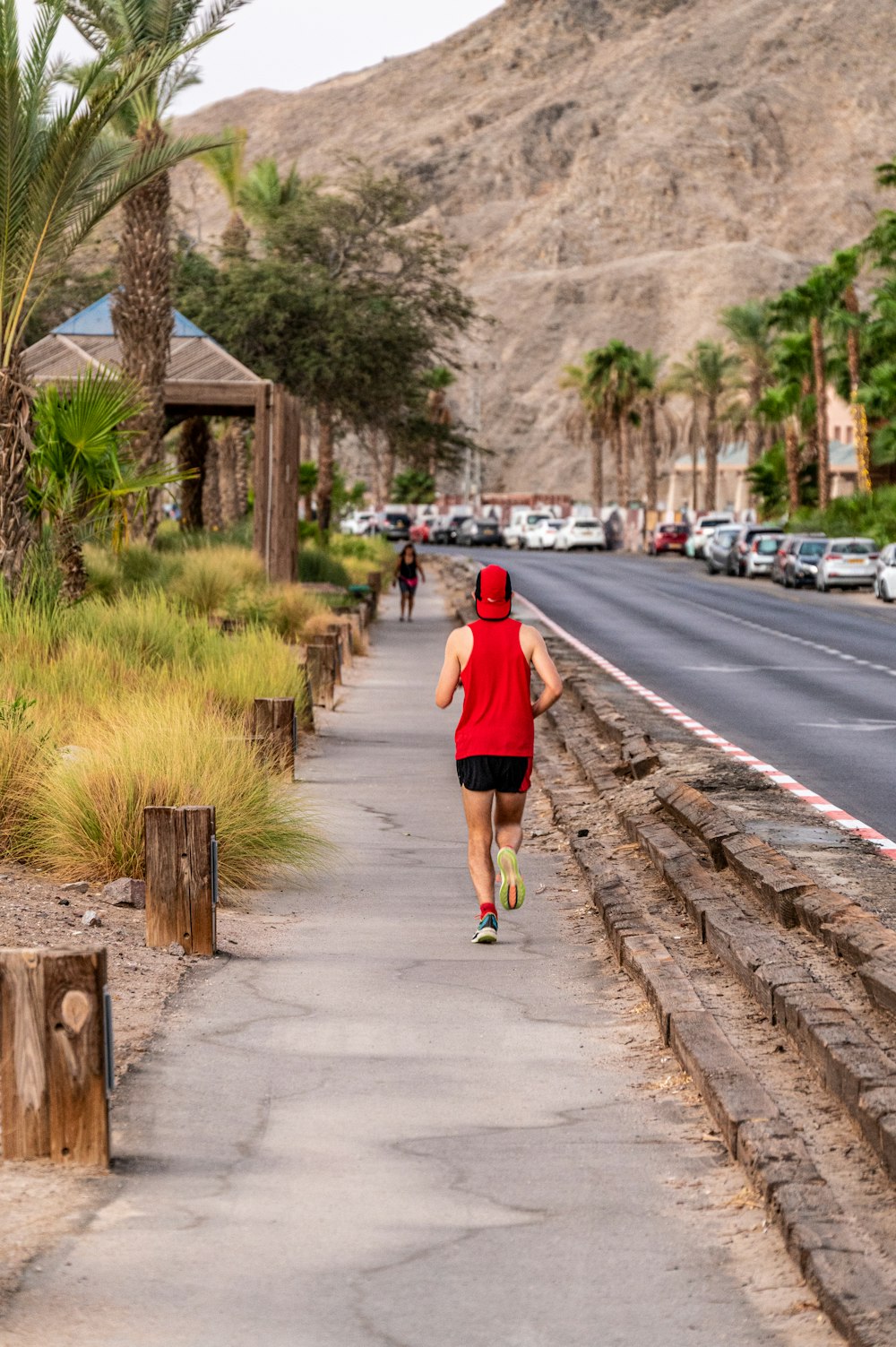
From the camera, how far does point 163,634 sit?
18.5 metres

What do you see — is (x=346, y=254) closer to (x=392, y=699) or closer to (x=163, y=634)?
(x=392, y=699)

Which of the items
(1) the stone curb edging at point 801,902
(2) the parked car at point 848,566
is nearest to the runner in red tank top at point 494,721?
(1) the stone curb edging at point 801,902

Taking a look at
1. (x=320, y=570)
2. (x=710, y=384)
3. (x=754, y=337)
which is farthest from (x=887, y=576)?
(x=710, y=384)

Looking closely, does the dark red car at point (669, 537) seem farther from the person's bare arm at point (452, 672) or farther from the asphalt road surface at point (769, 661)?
the person's bare arm at point (452, 672)

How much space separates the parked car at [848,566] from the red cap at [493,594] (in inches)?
1684

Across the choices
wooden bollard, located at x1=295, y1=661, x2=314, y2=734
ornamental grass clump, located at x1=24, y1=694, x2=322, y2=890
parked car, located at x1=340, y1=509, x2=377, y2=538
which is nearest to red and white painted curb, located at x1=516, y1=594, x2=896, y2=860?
ornamental grass clump, located at x1=24, y1=694, x2=322, y2=890

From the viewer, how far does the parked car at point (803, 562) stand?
175ft

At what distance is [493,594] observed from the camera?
31.5ft

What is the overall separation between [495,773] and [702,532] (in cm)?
6964

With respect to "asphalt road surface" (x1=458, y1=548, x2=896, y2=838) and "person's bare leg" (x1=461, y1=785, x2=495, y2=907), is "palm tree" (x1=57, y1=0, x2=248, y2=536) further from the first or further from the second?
"person's bare leg" (x1=461, y1=785, x2=495, y2=907)

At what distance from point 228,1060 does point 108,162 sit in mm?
15244

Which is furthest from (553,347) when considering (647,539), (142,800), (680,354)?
(142,800)

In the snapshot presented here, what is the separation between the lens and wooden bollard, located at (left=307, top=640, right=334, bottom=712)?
2120 cm

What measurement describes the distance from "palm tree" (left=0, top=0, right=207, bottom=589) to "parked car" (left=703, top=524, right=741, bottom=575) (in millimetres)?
45370
